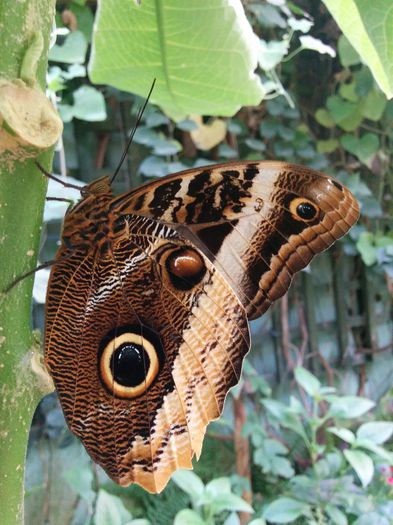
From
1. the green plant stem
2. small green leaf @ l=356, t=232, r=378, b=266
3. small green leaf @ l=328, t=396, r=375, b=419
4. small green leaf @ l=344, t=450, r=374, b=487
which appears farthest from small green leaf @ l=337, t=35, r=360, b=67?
the green plant stem

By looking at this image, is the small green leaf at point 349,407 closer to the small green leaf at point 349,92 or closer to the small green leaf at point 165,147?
the small green leaf at point 165,147

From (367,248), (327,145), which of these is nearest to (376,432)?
(367,248)

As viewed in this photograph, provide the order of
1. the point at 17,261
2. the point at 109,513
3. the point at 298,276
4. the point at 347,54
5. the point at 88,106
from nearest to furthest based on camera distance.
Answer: the point at 17,261 → the point at 109,513 → the point at 88,106 → the point at 347,54 → the point at 298,276

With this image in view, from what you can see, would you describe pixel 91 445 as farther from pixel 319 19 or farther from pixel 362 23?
pixel 319 19

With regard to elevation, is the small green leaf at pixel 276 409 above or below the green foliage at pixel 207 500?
below

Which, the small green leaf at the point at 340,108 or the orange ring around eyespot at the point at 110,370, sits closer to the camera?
the orange ring around eyespot at the point at 110,370

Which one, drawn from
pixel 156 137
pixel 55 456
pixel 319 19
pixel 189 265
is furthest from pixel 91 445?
pixel 319 19

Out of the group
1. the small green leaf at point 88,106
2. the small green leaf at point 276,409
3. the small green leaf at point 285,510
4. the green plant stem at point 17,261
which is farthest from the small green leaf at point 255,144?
the green plant stem at point 17,261

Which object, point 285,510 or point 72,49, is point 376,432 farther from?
point 72,49
